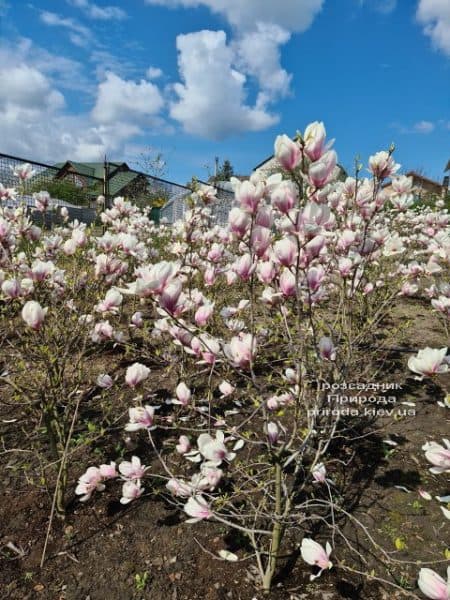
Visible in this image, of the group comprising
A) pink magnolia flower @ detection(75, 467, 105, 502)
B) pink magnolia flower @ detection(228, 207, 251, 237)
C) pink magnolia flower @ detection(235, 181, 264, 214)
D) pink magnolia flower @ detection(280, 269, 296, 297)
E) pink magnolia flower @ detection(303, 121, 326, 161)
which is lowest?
pink magnolia flower @ detection(75, 467, 105, 502)

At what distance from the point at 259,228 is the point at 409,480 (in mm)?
1536

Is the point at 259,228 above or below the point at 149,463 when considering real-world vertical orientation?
above

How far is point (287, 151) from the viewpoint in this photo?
1.02 meters

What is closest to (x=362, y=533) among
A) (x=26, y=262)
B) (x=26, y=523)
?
(x=26, y=523)

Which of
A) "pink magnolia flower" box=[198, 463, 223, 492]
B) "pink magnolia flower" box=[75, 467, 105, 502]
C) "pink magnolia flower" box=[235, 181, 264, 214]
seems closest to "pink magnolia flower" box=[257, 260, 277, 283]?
"pink magnolia flower" box=[235, 181, 264, 214]

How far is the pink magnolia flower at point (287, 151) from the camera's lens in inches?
39.7

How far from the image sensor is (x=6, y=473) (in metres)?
1.91

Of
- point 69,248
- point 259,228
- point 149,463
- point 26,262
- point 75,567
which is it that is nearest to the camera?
point 259,228

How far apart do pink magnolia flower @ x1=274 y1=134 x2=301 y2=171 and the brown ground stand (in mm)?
1210

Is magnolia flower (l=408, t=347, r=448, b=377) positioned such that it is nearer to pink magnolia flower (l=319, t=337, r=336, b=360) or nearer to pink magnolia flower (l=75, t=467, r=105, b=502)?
pink magnolia flower (l=319, t=337, r=336, b=360)

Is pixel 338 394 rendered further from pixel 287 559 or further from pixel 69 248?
pixel 69 248

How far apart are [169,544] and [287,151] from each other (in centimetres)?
150

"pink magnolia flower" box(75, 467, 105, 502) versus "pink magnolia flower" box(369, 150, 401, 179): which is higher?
"pink magnolia flower" box(369, 150, 401, 179)

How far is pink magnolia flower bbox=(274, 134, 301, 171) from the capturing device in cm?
101
